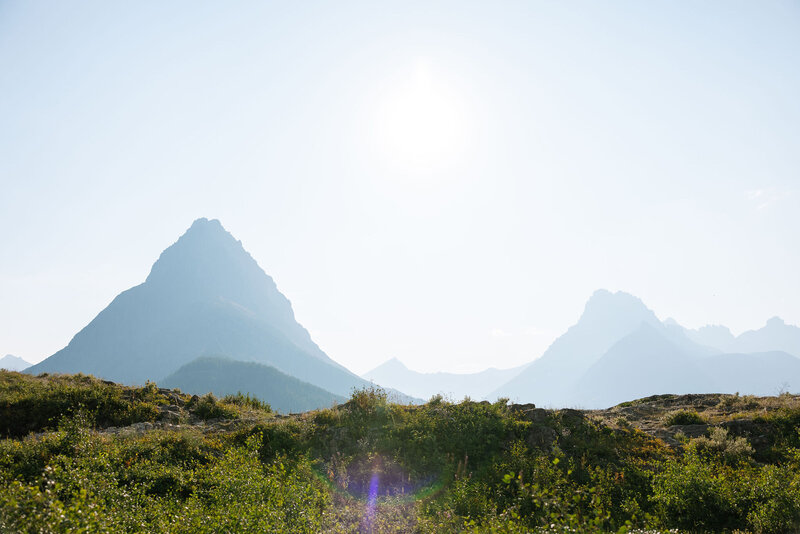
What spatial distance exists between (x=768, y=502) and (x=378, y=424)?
12.2 metres

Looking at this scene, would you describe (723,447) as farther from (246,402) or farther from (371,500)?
(246,402)

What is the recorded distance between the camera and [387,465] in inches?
540

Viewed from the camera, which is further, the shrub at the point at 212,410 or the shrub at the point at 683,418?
the shrub at the point at 212,410

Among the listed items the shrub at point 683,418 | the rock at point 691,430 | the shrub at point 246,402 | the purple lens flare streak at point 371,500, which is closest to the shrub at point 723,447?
the rock at point 691,430

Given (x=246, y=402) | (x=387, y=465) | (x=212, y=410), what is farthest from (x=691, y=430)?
(x=246, y=402)

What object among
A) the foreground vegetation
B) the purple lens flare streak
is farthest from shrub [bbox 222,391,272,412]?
the purple lens flare streak

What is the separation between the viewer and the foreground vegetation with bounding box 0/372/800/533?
8.12 meters

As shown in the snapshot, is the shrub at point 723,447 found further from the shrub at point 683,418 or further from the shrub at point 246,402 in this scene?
the shrub at point 246,402

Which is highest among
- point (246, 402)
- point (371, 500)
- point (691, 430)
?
point (246, 402)

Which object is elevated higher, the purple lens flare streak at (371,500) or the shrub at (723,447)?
the shrub at (723,447)

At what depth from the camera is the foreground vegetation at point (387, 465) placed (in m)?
8.12

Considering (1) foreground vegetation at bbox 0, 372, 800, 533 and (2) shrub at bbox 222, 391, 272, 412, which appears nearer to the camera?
(1) foreground vegetation at bbox 0, 372, 800, 533

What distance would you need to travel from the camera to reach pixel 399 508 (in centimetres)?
1120

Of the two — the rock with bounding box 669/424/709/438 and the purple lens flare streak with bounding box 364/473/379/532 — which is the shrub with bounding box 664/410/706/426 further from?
the purple lens flare streak with bounding box 364/473/379/532
